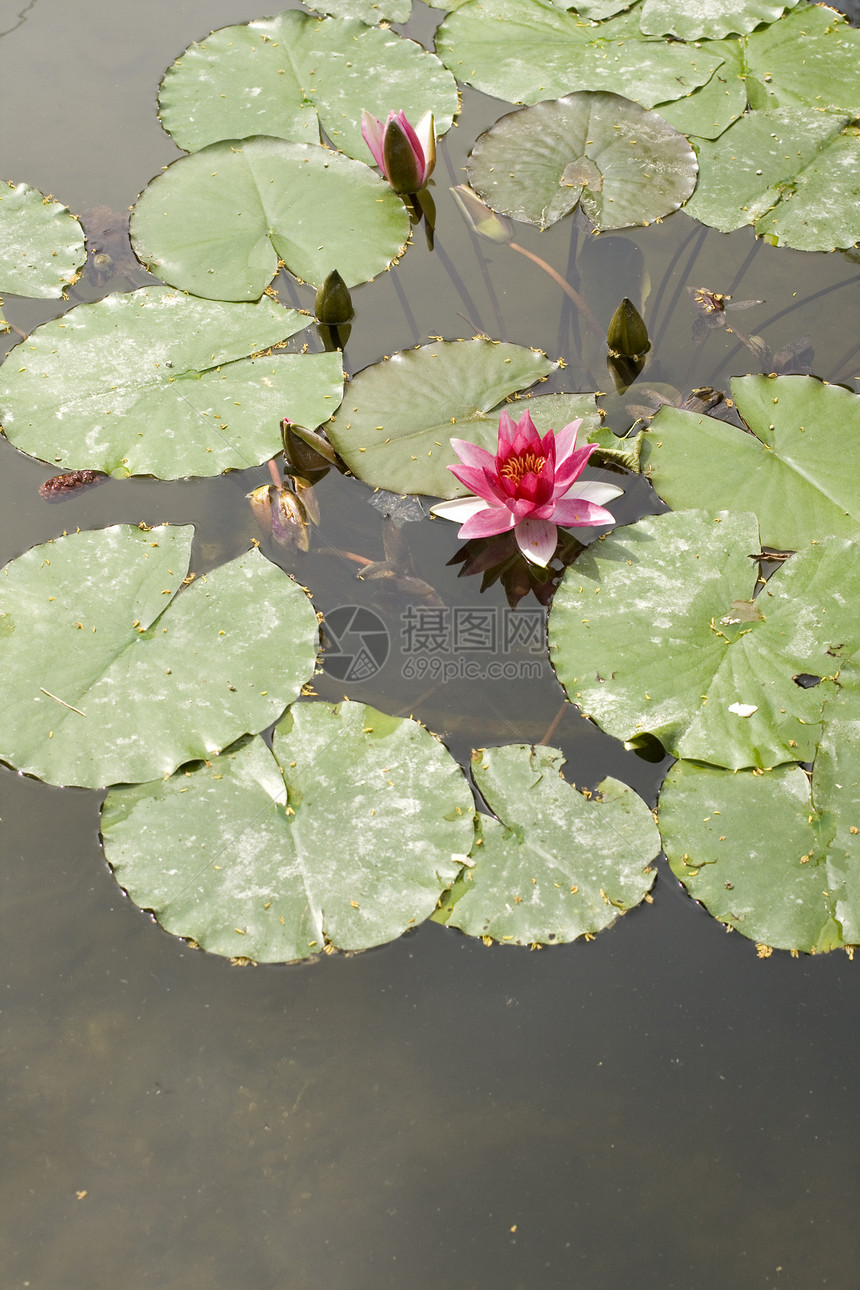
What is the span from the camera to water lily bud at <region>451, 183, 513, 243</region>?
3.85m

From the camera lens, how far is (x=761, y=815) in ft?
7.72

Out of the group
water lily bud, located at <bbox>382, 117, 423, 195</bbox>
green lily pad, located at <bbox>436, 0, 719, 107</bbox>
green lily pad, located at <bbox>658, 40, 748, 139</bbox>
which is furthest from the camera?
green lily pad, located at <bbox>436, 0, 719, 107</bbox>

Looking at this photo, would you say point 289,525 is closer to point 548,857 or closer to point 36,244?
point 548,857

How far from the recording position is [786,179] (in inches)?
144

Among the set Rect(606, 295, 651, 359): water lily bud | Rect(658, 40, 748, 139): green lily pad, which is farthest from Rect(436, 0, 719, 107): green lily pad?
Rect(606, 295, 651, 359): water lily bud

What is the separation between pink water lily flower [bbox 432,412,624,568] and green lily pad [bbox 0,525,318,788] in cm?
63

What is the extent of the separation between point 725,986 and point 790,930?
233mm

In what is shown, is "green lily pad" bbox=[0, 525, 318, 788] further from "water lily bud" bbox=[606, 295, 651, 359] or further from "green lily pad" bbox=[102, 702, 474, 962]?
"water lily bud" bbox=[606, 295, 651, 359]

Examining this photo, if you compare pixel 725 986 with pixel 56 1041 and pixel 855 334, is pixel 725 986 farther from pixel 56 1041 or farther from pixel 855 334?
pixel 855 334

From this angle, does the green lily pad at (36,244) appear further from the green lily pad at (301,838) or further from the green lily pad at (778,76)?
the green lily pad at (778,76)

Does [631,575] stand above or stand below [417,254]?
below

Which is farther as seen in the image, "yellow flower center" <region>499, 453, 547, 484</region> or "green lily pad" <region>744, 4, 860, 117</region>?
"green lily pad" <region>744, 4, 860, 117</region>

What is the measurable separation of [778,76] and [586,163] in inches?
42.8

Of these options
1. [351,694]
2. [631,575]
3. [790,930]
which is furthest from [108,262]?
[790,930]
